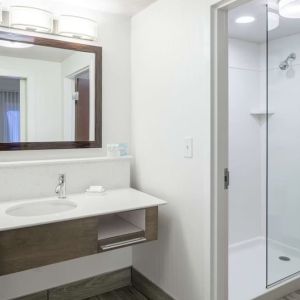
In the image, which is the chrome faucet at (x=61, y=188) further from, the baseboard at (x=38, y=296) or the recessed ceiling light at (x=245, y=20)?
the recessed ceiling light at (x=245, y=20)

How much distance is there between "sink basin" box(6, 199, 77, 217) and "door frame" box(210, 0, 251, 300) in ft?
2.74

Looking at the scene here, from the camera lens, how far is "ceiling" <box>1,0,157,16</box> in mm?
2020

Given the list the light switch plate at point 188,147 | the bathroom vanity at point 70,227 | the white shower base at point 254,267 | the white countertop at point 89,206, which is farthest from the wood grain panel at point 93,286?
the light switch plate at point 188,147

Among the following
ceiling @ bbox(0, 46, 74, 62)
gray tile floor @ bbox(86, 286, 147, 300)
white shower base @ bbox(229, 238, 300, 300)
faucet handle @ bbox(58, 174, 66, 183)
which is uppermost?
ceiling @ bbox(0, 46, 74, 62)

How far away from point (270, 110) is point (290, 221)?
106 cm

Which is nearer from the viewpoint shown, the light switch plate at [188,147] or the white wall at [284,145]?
the light switch plate at [188,147]

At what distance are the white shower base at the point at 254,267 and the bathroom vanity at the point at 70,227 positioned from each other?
928mm

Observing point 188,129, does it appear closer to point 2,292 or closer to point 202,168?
point 202,168

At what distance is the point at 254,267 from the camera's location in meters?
2.67

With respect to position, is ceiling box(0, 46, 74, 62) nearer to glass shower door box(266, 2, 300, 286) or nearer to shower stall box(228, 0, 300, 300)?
shower stall box(228, 0, 300, 300)

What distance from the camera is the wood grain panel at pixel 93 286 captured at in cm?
214

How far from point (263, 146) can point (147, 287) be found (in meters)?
1.86

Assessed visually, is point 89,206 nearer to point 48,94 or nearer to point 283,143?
point 48,94

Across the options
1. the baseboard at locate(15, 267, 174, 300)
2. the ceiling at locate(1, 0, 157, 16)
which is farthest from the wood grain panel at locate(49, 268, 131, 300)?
the ceiling at locate(1, 0, 157, 16)
